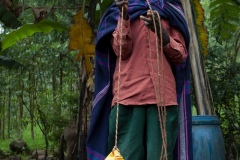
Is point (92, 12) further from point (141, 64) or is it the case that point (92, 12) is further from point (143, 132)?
point (143, 132)

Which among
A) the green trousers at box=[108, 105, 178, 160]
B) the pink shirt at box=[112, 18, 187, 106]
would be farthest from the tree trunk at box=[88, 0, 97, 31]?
the green trousers at box=[108, 105, 178, 160]

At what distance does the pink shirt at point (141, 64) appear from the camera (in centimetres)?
215

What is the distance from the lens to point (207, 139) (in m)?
3.15

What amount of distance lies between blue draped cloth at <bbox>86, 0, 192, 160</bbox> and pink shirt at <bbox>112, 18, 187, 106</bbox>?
0.09 metres

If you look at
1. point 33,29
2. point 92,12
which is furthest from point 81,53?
point 33,29

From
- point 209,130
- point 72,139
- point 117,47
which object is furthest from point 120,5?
point 72,139

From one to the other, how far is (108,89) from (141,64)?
266 millimetres

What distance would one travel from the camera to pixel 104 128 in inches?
94.0

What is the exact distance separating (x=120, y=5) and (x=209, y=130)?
4.90ft

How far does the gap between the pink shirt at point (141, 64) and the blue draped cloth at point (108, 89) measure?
93 millimetres

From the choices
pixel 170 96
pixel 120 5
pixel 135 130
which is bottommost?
pixel 135 130

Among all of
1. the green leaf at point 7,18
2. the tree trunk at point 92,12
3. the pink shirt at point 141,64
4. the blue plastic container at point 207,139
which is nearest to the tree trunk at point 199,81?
the blue plastic container at point 207,139

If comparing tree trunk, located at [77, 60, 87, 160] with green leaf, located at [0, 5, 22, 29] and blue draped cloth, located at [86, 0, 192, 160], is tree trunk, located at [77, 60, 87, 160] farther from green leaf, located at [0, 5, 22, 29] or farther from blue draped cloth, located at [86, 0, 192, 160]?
blue draped cloth, located at [86, 0, 192, 160]

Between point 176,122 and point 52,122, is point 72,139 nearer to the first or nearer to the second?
point 52,122
